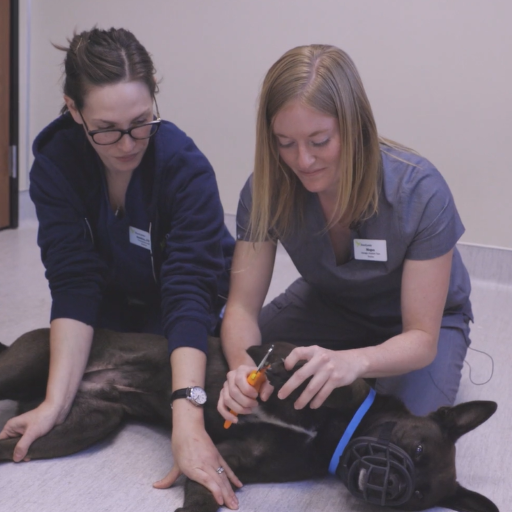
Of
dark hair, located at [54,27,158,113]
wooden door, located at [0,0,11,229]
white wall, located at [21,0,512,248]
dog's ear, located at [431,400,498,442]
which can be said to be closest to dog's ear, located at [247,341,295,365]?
dog's ear, located at [431,400,498,442]

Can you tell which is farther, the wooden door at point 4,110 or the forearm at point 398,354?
the wooden door at point 4,110

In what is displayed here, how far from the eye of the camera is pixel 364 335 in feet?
6.70

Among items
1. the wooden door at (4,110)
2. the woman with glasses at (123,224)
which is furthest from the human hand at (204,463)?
the wooden door at (4,110)

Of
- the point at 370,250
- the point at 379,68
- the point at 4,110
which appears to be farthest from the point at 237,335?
the point at 4,110

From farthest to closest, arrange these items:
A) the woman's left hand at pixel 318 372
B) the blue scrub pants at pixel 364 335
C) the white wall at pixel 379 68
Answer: the white wall at pixel 379 68
the blue scrub pants at pixel 364 335
the woman's left hand at pixel 318 372

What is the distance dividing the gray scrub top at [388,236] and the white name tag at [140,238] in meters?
0.25

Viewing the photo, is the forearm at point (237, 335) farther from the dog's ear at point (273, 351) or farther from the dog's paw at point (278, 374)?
the dog's paw at point (278, 374)

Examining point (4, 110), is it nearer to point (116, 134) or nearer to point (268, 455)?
point (116, 134)

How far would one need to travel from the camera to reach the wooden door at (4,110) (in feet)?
11.7

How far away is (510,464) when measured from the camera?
1.80 metres

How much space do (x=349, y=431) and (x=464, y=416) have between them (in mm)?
256

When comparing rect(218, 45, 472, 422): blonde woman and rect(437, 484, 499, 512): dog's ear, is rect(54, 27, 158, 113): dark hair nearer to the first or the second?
rect(218, 45, 472, 422): blonde woman

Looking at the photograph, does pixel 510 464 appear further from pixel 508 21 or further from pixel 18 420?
pixel 508 21

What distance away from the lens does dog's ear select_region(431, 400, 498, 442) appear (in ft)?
4.96
